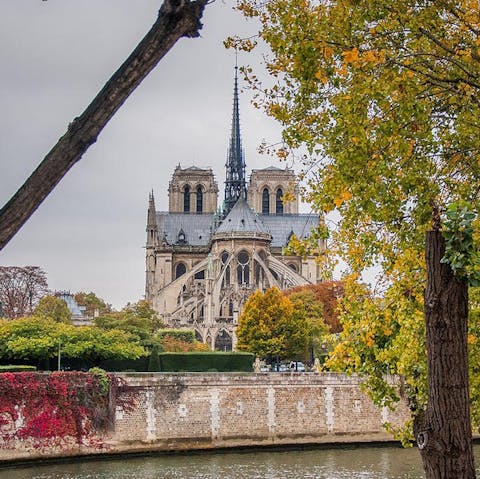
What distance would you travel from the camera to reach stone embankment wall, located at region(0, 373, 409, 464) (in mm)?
33844

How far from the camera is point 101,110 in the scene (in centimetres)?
464

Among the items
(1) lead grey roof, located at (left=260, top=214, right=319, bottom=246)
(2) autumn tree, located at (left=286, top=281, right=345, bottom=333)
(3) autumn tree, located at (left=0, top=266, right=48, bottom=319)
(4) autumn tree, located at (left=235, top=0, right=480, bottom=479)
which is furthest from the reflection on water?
(1) lead grey roof, located at (left=260, top=214, right=319, bottom=246)

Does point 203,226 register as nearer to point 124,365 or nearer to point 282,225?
point 282,225

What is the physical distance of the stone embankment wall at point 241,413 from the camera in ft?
111

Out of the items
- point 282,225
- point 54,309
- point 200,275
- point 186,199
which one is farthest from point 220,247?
point 54,309

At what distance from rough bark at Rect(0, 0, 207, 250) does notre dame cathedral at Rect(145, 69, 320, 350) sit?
2770 inches

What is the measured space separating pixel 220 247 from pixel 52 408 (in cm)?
5679

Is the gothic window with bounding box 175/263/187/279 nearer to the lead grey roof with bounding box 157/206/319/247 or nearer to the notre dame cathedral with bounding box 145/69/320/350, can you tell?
the notre dame cathedral with bounding box 145/69/320/350

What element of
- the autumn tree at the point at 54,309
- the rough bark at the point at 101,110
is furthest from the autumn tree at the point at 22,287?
the rough bark at the point at 101,110

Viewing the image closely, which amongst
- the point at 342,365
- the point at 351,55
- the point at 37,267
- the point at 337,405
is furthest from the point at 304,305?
the point at 351,55

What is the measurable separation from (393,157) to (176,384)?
80.7 feet

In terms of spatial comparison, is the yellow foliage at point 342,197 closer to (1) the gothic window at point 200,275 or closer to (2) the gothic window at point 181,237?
(1) the gothic window at point 200,275

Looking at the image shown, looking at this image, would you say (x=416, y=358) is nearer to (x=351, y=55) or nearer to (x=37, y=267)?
(x=351, y=55)

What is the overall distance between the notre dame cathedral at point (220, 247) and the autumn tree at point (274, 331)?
15185mm
